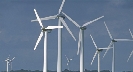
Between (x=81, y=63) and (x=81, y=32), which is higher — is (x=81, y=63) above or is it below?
below

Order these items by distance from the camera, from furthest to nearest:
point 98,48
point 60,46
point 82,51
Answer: point 98,48
point 82,51
point 60,46

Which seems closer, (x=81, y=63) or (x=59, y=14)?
(x=59, y=14)

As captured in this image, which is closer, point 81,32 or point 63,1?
point 63,1

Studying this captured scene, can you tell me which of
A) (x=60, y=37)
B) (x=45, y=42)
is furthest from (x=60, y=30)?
(x=45, y=42)

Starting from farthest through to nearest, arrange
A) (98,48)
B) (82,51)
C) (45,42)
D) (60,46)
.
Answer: (98,48), (82,51), (60,46), (45,42)

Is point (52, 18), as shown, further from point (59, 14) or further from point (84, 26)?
point (84, 26)

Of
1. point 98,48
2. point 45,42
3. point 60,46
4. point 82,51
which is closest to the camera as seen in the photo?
point 45,42

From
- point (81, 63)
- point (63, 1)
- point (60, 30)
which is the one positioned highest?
point (63, 1)

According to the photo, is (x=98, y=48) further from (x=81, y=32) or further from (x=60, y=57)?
(x=60, y=57)

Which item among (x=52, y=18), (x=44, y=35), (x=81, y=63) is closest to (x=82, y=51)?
(x=81, y=63)
